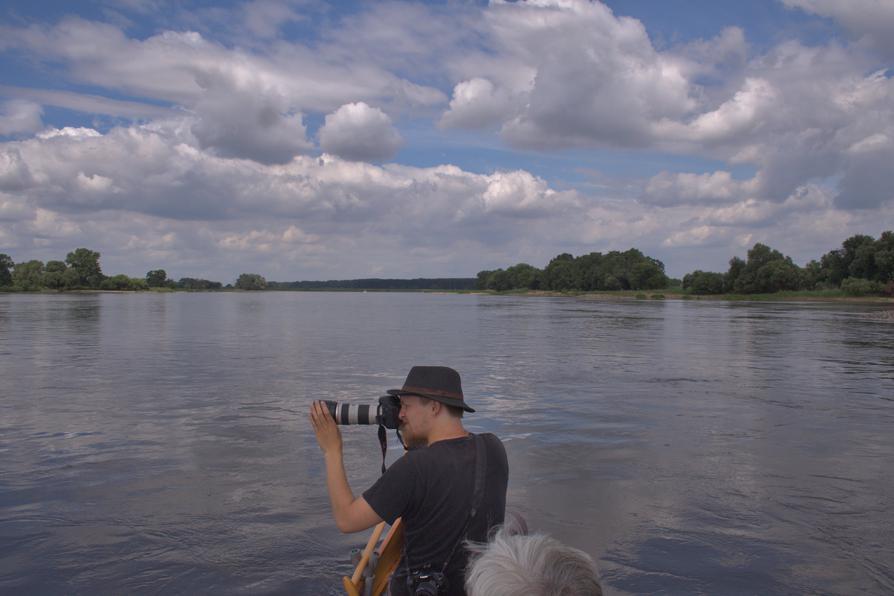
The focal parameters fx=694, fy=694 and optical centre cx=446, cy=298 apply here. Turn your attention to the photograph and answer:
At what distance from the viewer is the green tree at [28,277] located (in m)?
177

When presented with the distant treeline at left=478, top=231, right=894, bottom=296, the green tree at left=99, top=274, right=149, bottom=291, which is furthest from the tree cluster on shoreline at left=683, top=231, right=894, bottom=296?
the green tree at left=99, top=274, right=149, bottom=291

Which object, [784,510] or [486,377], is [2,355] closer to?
[486,377]

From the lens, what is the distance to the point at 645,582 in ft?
19.7

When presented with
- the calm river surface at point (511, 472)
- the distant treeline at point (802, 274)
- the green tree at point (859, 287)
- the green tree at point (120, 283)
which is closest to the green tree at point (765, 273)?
the distant treeline at point (802, 274)

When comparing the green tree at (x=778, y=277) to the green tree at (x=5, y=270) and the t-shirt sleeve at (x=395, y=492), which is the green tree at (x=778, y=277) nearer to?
the t-shirt sleeve at (x=395, y=492)

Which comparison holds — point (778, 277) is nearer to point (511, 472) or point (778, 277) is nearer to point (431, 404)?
point (511, 472)

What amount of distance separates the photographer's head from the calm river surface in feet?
9.44

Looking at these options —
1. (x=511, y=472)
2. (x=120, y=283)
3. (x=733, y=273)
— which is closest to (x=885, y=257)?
(x=733, y=273)

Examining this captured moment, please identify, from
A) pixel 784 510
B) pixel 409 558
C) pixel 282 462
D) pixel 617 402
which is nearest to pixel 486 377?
pixel 617 402

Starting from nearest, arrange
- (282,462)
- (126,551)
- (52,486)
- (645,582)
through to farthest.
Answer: (645,582), (126,551), (52,486), (282,462)

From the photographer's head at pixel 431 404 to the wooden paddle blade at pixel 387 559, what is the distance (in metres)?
0.57

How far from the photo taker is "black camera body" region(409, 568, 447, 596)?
3.56 meters

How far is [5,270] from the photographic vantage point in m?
176

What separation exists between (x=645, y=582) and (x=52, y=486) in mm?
6912
